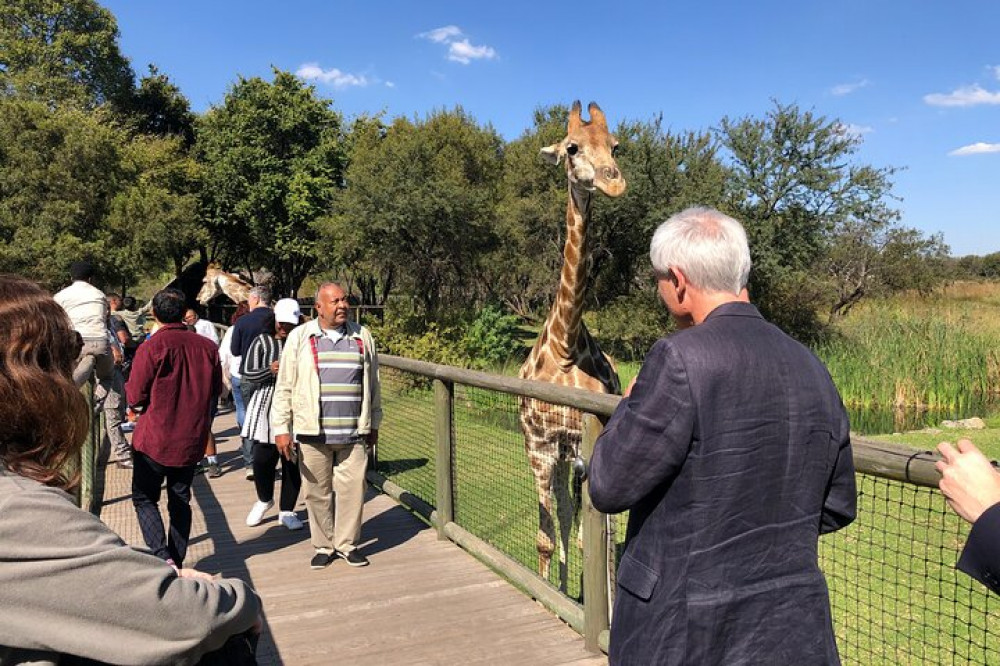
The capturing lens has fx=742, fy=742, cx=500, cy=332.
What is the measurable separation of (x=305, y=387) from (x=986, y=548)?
3841 mm

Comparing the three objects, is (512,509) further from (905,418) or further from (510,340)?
(510,340)

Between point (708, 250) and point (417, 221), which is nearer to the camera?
point (708, 250)

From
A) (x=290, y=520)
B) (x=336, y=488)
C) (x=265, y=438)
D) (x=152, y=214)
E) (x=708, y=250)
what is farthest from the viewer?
(x=152, y=214)

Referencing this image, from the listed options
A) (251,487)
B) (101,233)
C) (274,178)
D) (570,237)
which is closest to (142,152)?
(274,178)

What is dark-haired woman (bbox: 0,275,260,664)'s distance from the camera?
3.90 feet

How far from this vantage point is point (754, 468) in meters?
1.74

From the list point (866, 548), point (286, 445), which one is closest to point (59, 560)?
point (286, 445)

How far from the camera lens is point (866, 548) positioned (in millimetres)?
6332

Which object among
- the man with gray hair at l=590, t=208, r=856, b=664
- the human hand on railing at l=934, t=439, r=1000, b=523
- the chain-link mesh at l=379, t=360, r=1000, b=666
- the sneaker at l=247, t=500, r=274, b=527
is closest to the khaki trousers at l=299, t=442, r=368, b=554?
the chain-link mesh at l=379, t=360, r=1000, b=666

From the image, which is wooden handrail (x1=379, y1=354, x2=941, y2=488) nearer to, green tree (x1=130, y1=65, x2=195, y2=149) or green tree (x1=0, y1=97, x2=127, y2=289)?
green tree (x1=0, y1=97, x2=127, y2=289)

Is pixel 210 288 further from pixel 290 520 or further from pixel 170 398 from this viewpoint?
pixel 170 398

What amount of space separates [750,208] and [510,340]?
8.31m

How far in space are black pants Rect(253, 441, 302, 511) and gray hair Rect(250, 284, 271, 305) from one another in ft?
4.42

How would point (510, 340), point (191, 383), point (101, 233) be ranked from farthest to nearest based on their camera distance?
1. point (101, 233)
2. point (510, 340)
3. point (191, 383)
